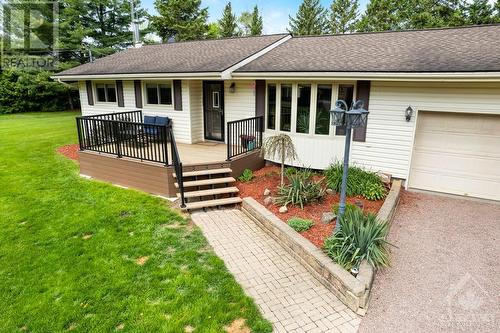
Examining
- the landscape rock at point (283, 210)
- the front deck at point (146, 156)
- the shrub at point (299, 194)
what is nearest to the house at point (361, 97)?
the front deck at point (146, 156)

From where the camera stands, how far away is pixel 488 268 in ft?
14.6

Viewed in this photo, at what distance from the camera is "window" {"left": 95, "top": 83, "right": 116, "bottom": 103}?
12.3 meters

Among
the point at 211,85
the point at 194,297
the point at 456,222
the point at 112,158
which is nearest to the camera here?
→ the point at 194,297

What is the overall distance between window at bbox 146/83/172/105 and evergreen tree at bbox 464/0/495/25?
23086mm

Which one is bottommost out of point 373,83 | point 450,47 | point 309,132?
point 309,132

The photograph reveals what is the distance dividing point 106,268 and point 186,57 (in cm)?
858

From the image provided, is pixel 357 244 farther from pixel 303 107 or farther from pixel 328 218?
pixel 303 107

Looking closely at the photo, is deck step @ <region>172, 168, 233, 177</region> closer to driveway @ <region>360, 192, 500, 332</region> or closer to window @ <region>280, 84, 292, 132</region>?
window @ <region>280, 84, 292, 132</region>

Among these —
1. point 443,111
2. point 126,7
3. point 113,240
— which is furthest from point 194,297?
point 126,7

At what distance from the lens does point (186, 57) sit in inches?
436

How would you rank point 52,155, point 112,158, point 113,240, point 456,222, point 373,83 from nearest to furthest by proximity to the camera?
point 113,240
point 456,222
point 373,83
point 112,158
point 52,155

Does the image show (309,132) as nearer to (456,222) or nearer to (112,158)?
(456,222)

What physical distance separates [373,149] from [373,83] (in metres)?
1.59

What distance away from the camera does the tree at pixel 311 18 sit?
Answer: 3366 centimetres
